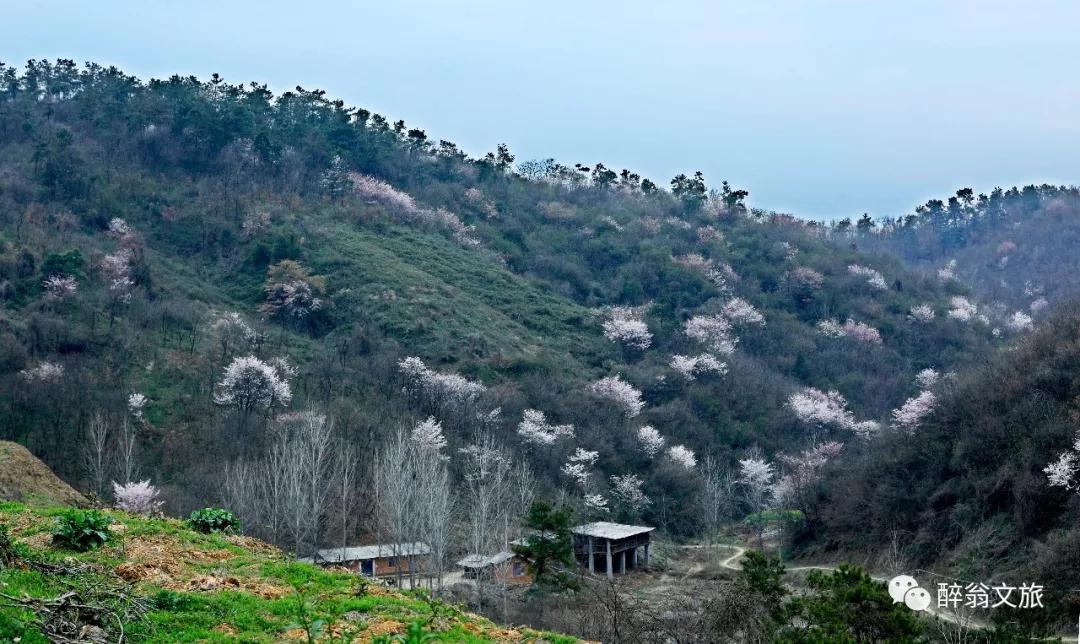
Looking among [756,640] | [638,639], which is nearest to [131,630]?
[638,639]

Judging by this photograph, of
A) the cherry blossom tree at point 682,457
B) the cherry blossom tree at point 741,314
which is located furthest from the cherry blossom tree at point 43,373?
the cherry blossom tree at point 741,314

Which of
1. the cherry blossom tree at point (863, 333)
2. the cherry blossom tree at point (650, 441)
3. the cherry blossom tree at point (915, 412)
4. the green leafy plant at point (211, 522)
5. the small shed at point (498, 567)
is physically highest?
the cherry blossom tree at point (863, 333)

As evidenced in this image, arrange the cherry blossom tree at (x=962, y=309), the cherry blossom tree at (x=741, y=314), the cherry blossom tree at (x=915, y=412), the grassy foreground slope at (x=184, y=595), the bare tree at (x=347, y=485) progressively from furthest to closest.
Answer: the cherry blossom tree at (x=962, y=309)
the cherry blossom tree at (x=741, y=314)
the cherry blossom tree at (x=915, y=412)
the bare tree at (x=347, y=485)
the grassy foreground slope at (x=184, y=595)

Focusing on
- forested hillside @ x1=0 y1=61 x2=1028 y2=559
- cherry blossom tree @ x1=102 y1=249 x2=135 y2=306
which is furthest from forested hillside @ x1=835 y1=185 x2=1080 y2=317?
cherry blossom tree @ x1=102 y1=249 x2=135 y2=306

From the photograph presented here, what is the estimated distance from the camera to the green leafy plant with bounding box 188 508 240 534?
40.2 feet

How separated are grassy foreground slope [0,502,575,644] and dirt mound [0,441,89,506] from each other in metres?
2.30

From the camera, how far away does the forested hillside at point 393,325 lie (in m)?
30.7

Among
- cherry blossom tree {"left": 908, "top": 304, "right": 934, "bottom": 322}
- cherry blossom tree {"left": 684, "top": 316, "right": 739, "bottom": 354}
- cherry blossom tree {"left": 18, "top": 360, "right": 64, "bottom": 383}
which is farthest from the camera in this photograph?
cherry blossom tree {"left": 908, "top": 304, "right": 934, "bottom": 322}

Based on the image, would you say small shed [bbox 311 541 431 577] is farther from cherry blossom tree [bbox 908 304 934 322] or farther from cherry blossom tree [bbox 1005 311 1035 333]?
cherry blossom tree [bbox 1005 311 1035 333]

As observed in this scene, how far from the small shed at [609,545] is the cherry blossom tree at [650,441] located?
811 cm

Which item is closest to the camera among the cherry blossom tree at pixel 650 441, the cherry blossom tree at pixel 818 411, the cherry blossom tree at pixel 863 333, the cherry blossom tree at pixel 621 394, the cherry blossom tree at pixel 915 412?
the cherry blossom tree at pixel 915 412

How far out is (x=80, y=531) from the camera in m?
9.82

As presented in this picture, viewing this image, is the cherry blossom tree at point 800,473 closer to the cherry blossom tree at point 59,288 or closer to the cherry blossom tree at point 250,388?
the cherry blossom tree at point 250,388

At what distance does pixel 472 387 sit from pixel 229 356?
10.6 metres
